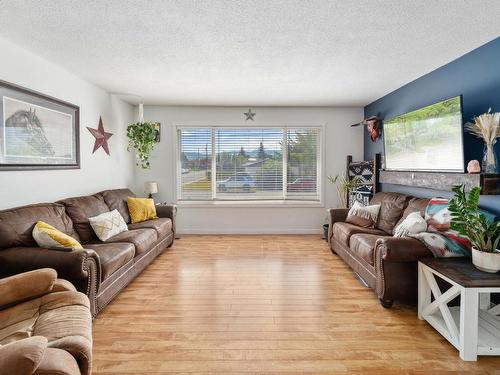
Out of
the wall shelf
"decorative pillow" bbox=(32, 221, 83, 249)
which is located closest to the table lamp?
"decorative pillow" bbox=(32, 221, 83, 249)

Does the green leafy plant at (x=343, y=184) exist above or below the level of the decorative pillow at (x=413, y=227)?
above

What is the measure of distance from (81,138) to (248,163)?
2.90m

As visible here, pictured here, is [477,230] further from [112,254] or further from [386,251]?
[112,254]

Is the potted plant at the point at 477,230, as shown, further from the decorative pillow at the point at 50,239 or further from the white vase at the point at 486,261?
the decorative pillow at the point at 50,239

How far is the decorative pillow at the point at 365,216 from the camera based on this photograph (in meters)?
4.16

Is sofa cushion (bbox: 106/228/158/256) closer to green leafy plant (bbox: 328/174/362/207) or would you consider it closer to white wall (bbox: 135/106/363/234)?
white wall (bbox: 135/106/363/234)

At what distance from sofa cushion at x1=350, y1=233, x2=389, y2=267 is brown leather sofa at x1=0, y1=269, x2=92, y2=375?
8.49ft

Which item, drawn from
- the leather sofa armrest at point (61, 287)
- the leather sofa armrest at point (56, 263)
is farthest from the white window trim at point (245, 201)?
the leather sofa armrest at point (61, 287)

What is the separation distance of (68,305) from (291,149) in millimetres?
4618

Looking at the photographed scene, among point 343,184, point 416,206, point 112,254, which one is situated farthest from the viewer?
point 343,184

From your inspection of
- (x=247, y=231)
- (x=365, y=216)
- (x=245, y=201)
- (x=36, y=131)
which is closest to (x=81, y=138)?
(x=36, y=131)

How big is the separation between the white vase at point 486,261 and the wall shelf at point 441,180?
0.66 m

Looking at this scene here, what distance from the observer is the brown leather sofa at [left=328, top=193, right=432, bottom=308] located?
8.80 ft

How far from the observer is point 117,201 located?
4344 mm
